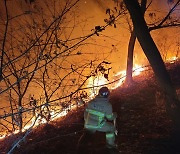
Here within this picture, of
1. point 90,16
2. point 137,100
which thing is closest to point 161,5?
point 90,16

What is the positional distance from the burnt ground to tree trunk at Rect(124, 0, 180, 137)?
87 centimetres

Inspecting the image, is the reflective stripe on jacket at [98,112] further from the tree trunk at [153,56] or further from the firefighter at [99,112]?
the tree trunk at [153,56]

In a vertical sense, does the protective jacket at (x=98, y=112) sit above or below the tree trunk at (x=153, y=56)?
below

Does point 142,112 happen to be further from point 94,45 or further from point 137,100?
point 94,45

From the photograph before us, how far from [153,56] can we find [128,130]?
2752mm

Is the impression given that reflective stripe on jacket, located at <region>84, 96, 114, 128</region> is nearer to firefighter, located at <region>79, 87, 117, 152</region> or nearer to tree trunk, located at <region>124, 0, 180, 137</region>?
firefighter, located at <region>79, 87, 117, 152</region>

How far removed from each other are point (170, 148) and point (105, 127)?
6.33 feet

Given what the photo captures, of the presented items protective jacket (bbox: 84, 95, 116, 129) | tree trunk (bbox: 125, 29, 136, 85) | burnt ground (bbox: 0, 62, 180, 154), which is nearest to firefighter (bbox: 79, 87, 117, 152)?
protective jacket (bbox: 84, 95, 116, 129)

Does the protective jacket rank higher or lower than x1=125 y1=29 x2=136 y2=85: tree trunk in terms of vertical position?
lower

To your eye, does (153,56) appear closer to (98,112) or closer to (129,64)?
(98,112)

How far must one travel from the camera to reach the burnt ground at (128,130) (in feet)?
28.9

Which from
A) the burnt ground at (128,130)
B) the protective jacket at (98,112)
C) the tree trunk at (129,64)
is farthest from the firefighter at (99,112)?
the tree trunk at (129,64)

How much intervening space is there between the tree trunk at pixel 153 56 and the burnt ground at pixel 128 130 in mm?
874

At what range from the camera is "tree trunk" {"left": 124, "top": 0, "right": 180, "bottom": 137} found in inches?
316
